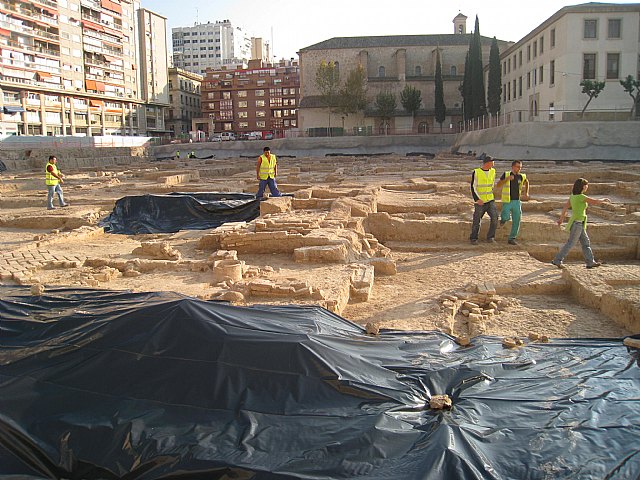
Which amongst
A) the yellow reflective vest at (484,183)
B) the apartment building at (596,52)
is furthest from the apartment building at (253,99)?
the yellow reflective vest at (484,183)

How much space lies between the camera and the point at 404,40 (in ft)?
196

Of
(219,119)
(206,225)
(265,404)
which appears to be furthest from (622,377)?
(219,119)

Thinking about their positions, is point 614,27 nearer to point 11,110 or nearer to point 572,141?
point 572,141

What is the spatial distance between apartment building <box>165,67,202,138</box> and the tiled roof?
23243 mm

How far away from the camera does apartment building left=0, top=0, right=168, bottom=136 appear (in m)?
48.5

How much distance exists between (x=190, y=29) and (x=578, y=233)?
140m

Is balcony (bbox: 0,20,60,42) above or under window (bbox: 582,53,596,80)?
above

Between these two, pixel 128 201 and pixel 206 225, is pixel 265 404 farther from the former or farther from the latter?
pixel 128 201

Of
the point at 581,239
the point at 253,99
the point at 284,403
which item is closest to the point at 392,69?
the point at 253,99

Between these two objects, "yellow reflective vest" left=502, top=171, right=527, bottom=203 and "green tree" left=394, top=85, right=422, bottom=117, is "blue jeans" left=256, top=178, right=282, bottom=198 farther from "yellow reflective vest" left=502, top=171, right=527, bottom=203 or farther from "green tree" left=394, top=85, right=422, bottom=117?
"green tree" left=394, top=85, right=422, bottom=117

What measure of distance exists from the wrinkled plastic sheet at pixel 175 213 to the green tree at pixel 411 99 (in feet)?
141

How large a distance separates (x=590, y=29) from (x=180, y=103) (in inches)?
2116

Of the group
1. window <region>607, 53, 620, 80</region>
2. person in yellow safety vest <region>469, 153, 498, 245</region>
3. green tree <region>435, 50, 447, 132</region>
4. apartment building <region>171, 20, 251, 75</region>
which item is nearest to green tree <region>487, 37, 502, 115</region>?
green tree <region>435, 50, 447, 132</region>

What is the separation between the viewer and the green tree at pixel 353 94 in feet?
176
